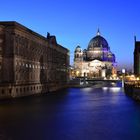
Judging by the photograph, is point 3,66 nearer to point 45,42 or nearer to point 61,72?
point 45,42

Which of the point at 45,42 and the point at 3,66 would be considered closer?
the point at 3,66

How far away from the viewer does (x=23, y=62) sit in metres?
118

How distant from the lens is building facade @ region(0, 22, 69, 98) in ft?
349

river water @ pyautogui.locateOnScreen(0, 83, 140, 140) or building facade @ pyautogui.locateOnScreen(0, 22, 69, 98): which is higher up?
building facade @ pyautogui.locateOnScreen(0, 22, 69, 98)

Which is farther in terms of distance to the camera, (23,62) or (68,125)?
(23,62)

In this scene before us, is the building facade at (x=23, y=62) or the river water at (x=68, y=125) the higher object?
the building facade at (x=23, y=62)

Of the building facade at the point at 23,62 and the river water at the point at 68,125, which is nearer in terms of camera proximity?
the river water at the point at 68,125

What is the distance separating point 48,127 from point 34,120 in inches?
268

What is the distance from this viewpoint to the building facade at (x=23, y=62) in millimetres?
106438

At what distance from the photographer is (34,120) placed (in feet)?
192

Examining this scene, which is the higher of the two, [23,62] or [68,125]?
[23,62]

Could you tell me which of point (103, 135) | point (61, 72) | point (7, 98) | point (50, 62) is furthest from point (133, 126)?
point (61, 72)

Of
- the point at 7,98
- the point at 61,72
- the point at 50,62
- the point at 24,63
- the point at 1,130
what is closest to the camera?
the point at 1,130

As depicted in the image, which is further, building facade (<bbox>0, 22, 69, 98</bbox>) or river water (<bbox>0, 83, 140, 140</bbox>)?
building facade (<bbox>0, 22, 69, 98</bbox>)
